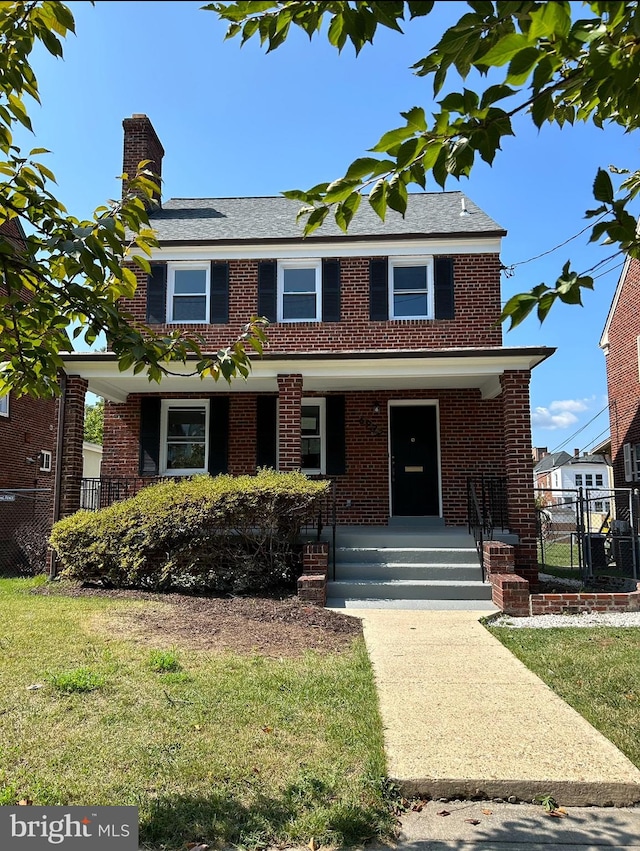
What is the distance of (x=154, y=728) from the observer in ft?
12.7

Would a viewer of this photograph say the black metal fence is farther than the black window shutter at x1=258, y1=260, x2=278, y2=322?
No

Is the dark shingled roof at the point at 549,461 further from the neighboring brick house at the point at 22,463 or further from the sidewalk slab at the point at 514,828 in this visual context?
the sidewalk slab at the point at 514,828

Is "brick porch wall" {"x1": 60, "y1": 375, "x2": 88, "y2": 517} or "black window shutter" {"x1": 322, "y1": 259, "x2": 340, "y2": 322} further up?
"black window shutter" {"x1": 322, "y1": 259, "x2": 340, "y2": 322}

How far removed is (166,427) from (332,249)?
5.01 meters

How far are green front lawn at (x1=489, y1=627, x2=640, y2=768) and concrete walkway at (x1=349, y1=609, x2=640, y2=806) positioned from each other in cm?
13

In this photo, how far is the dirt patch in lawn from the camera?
6156mm

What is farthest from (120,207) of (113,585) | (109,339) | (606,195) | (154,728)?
(113,585)

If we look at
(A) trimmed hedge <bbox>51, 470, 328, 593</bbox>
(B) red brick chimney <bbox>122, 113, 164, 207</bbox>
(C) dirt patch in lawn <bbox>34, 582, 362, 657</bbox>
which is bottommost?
(C) dirt patch in lawn <bbox>34, 582, 362, 657</bbox>

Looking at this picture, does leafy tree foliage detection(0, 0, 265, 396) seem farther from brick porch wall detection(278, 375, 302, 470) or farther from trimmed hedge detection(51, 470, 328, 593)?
brick porch wall detection(278, 375, 302, 470)

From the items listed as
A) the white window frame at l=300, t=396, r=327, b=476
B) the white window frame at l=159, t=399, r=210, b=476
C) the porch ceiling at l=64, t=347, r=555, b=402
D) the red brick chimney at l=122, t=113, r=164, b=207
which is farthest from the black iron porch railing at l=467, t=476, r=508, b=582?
the red brick chimney at l=122, t=113, r=164, b=207

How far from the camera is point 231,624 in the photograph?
277 inches

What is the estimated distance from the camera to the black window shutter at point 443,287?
1214cm

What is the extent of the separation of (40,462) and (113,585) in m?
9.73

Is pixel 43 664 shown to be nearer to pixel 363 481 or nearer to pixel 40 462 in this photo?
pixel 363 481
